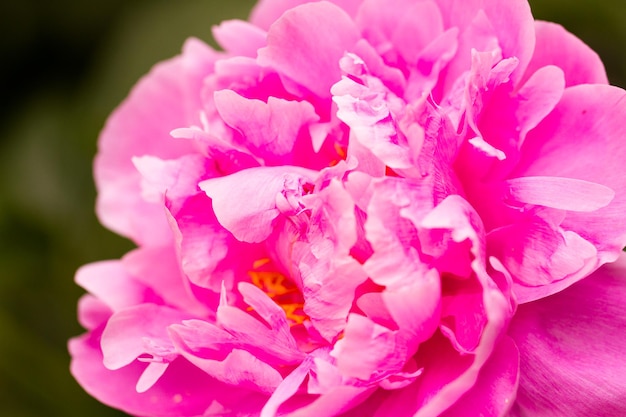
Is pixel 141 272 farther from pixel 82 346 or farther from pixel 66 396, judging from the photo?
pixel 66 396

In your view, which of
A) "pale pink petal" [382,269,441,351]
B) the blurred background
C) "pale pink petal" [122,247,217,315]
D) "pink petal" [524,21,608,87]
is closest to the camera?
"pale pink petal" [382,269,441,351]

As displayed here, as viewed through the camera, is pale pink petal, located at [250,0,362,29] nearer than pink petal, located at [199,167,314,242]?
No

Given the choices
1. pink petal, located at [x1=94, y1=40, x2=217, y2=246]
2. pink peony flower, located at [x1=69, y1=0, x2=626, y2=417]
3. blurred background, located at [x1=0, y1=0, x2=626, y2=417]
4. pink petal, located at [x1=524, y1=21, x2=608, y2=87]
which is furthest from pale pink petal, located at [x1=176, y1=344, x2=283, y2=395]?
blurred background, located at [x1=0, y1=0, x2=626, y2=417]

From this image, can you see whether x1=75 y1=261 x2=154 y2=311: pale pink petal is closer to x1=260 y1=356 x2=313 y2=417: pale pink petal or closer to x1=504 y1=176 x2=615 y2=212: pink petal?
x1=260 y1=356 x2=313 y2=417: pale pink petal

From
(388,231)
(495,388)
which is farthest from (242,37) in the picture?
(495,388)

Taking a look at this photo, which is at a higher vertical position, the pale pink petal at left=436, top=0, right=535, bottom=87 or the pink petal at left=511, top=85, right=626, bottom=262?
the pale pink petal at left=436, top=0, right=535, bottom=87

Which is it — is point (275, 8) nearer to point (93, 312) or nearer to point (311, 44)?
point (311, 44)

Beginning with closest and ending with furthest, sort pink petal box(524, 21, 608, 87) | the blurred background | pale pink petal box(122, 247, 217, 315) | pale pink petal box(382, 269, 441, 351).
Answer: pale pink petal box(382, 269, 441, 351) → pink petal box(524, 21, 608, 87) → pale pink petal box(122, 247, 217, 315) → the blurred background

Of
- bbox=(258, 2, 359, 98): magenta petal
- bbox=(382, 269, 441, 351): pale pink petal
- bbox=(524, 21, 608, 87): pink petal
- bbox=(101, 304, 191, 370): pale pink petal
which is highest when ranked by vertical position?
bbox=(258, 2, 359, 98): magenta petal
